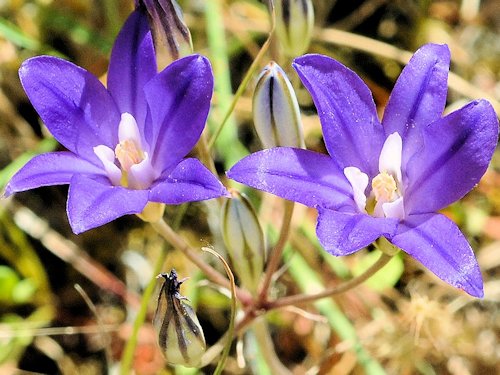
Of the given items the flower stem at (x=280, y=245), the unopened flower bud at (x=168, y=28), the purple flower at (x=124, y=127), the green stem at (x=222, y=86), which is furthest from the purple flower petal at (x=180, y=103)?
the green stem at (x=222, y=86)

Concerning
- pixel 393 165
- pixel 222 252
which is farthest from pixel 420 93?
pixel 222 252

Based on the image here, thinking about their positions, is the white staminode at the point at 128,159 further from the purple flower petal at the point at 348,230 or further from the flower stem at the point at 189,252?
the purple flower petal at the point at 348,230

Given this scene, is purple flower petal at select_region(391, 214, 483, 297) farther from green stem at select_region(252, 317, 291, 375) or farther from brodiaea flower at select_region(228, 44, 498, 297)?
green stem at select_region(252, 317, 291, 375)

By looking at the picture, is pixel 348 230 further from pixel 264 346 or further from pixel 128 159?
pixel 264 346

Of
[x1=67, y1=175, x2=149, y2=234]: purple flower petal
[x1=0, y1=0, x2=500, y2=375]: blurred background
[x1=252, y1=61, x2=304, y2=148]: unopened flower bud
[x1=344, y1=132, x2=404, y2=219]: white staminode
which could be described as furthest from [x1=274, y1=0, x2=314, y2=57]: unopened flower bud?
[x1=67, y1=175, x2=149, y2=234]: purple flower petal

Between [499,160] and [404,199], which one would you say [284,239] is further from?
[499,160]

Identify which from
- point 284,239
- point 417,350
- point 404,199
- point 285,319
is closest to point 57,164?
point 284,239
